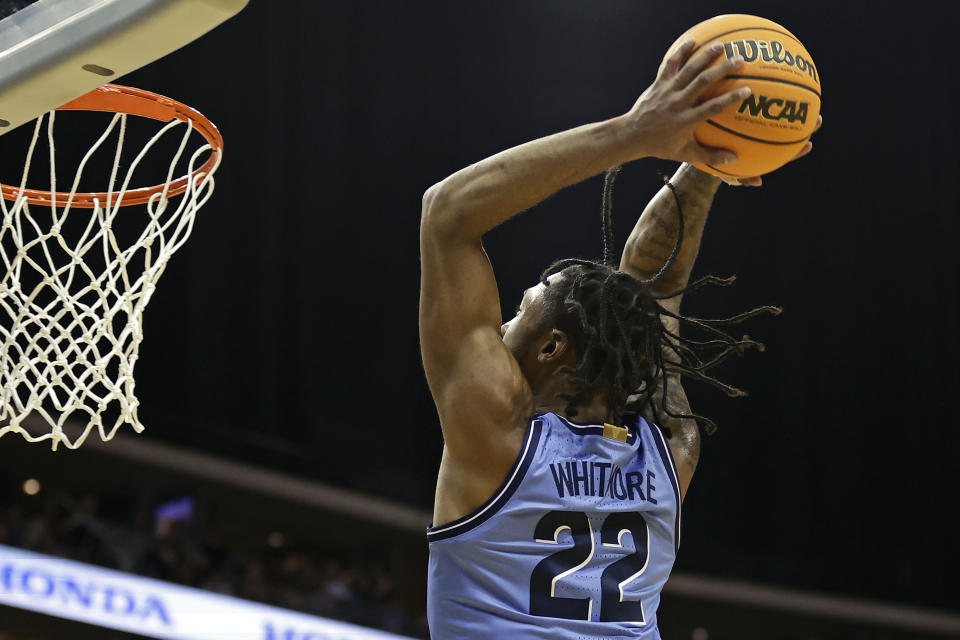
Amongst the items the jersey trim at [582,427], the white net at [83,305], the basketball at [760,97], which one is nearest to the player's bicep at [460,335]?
the jersey trim at [582,427]

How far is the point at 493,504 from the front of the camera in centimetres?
171

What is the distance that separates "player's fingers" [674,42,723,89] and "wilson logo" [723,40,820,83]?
62mm

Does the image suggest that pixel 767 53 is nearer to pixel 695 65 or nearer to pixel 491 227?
pixel 695 65

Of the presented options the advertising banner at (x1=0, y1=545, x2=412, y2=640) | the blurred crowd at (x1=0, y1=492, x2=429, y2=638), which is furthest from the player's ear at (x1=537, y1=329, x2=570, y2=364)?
the blurred crowd at (x1=0, y1=492, x2=429, y2=638)

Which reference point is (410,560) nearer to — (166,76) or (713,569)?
(713,569)

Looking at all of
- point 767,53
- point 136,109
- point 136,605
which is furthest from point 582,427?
point 136,605

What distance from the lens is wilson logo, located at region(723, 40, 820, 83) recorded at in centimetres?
Result: 178

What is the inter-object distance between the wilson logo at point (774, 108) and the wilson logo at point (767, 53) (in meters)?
0.07

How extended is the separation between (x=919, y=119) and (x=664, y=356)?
6.38 metres

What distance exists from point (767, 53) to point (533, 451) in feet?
2.52

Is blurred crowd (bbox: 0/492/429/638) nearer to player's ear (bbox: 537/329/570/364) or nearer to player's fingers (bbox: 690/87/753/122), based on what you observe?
player's ear (bbox: 537/329/570/364)

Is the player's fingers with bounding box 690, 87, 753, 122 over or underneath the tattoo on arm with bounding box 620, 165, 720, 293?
over

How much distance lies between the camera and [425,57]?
7246 millimetres

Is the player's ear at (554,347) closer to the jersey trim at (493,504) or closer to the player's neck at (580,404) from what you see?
the player's neck at (580,404)
